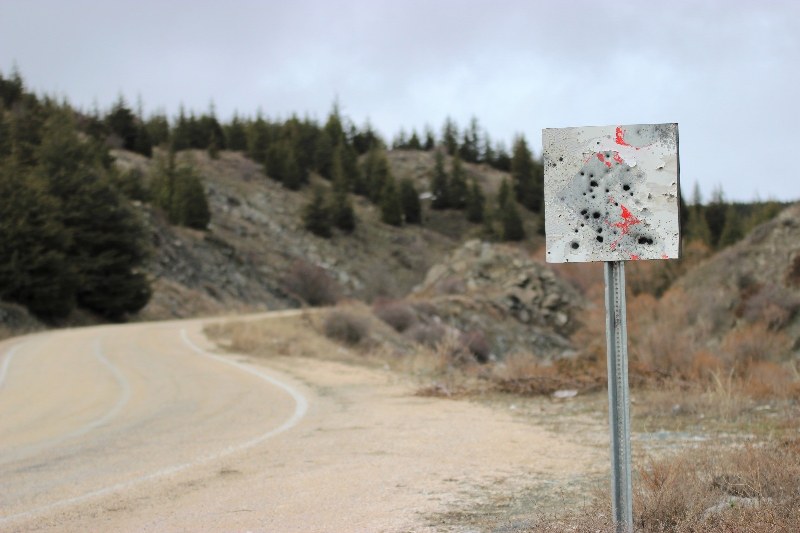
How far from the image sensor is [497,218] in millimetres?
92188

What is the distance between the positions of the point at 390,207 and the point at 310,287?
26561 mm

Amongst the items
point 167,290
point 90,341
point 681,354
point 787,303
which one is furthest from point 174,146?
point 681,354

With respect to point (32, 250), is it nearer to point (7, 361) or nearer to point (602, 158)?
point (7, 361)

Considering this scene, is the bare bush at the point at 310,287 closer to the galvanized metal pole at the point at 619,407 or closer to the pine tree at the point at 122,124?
the pine tree at the point at 122,124

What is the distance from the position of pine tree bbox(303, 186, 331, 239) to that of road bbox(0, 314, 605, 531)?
197 ft

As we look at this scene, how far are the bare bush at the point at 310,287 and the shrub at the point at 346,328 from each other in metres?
33.0

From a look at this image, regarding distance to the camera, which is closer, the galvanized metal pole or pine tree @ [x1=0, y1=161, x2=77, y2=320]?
the galvanized metal pole

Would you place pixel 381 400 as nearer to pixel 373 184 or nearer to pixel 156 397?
pixel 156 397

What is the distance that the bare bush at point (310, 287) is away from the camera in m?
62.7

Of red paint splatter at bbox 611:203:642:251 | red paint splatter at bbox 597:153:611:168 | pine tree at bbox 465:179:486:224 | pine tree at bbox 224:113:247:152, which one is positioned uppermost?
pine tree at bbox 224:113:247:152

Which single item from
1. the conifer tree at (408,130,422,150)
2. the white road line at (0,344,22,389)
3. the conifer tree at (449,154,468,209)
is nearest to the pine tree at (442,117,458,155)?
the conifer tree at (408,130,422,150)

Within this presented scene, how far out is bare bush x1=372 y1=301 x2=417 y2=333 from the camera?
114 feet

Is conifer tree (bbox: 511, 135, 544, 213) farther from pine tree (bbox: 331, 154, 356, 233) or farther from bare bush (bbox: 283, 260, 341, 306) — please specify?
bare bush (bbox: 283, 260, 341, 306)

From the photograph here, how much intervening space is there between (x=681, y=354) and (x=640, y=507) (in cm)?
1216
